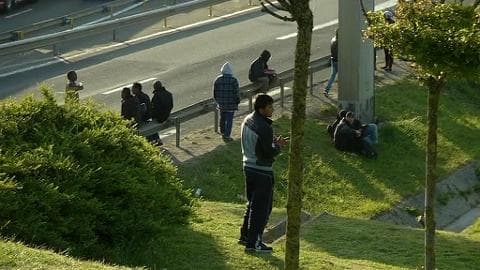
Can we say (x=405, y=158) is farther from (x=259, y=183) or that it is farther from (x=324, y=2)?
(x=324, y=2)

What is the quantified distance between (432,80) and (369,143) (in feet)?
27.1

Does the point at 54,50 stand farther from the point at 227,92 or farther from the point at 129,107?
the point at 129,107

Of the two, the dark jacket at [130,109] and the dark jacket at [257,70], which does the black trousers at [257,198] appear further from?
the dark jacket at [257,70]

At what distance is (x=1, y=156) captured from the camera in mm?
10844

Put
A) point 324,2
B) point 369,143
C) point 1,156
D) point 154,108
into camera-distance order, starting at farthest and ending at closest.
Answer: point 324,2 → point 369,143 → point 154,108 → point 1,156

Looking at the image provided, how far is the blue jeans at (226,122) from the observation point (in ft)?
63.3

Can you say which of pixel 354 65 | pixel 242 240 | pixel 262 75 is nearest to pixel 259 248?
pixel 242 240

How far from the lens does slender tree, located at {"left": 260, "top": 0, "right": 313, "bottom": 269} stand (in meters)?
8.94

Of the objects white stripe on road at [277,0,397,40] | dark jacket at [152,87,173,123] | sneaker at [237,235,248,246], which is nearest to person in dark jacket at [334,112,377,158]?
dark jacket at [152,87,173,123]

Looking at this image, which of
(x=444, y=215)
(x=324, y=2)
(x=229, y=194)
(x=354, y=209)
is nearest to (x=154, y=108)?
(x=229, y=194)

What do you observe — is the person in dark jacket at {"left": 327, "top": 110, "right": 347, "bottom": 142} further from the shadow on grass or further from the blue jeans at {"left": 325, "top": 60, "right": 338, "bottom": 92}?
the shadow on grass

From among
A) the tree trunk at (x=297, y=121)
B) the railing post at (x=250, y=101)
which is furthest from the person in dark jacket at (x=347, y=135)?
the tree trunk at (x=297, y=121)

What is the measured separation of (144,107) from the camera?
731 inches

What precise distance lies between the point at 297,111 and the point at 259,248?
3212 millimetres
